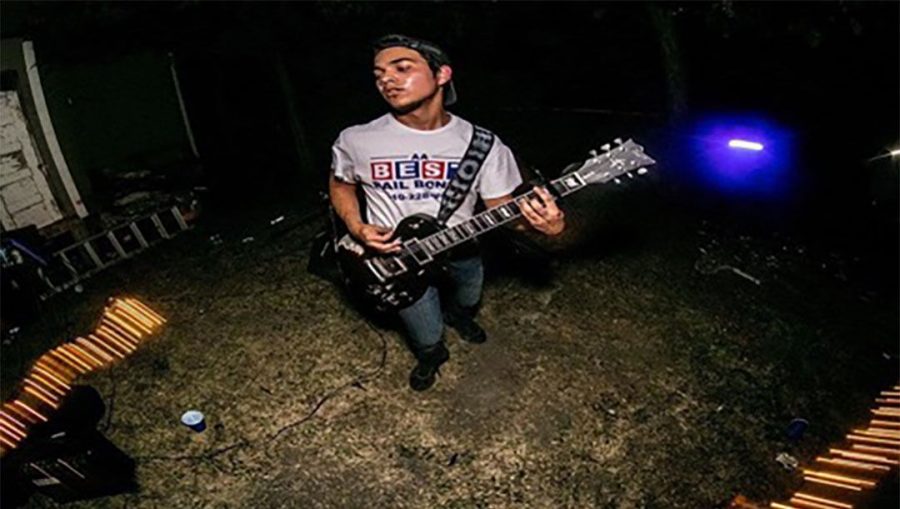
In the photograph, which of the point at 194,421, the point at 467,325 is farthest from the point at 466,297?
the point at 194,421

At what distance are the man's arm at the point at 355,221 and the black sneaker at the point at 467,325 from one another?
5.05 ft

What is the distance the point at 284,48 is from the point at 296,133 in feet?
4.36

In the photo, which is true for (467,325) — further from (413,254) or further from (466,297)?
(413,254)

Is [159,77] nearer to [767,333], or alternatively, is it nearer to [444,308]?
[444,308]

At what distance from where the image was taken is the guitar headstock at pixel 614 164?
3875 mm

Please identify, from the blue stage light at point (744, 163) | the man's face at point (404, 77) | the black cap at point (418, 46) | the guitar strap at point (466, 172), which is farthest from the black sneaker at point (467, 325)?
the blue stage light at point (744, 163)

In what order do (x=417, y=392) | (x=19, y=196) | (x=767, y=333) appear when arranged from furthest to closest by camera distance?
(x=19, y=196) < (x=767, y=333) < (x=417, y=392)

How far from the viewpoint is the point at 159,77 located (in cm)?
1026

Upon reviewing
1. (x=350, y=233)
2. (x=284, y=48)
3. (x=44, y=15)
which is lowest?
(x=350, y=233)

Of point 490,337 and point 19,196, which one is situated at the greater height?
point 19,196

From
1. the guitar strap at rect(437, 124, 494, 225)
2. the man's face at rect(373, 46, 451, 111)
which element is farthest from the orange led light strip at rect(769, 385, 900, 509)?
the man's face at rect(373, 46, 451, 111)

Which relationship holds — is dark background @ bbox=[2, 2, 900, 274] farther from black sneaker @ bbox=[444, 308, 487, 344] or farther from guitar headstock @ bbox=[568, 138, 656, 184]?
black sneaker @ bbox=[444, 308, 487, 344]

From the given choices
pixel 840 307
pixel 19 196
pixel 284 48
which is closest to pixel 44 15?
pixel 19 196

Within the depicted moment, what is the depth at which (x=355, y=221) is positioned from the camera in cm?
427
